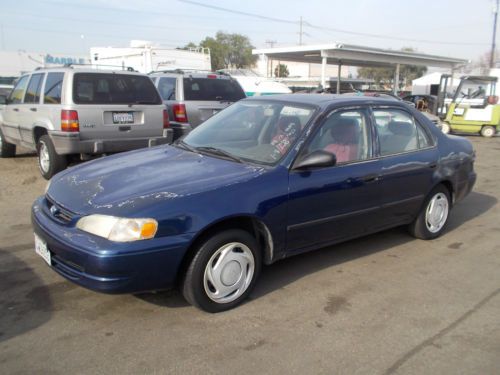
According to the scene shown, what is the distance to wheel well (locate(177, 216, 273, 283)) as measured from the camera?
323cm

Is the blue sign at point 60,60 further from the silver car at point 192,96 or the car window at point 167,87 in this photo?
the silver car at point 192,96

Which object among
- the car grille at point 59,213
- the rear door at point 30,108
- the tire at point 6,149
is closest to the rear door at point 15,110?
the rear door at point 30,108

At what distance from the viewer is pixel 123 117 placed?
7.36 meters

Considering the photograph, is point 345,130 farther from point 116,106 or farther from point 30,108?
point 30,108

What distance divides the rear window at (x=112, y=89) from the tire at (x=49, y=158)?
88cm

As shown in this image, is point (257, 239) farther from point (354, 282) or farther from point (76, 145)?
point (76, 145)

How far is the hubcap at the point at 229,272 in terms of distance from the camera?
3312 mm

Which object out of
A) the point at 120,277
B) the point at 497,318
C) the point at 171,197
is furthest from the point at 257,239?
the point at 497,318

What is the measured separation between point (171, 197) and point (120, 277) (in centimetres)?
62

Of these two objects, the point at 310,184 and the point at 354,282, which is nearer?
the point at 310,184

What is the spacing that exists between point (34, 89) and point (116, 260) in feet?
19.6

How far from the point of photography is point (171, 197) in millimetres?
3145

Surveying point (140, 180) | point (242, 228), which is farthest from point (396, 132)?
point (140, 180)

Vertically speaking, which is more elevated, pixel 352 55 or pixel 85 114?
pixel 352 55
